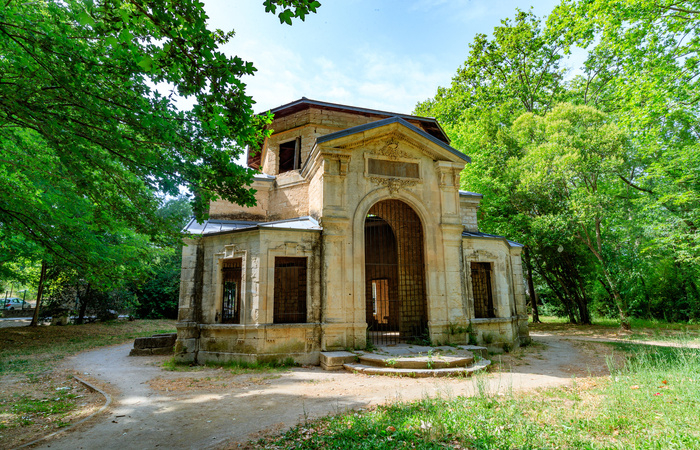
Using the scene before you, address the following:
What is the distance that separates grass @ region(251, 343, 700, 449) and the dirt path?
2.09 feet

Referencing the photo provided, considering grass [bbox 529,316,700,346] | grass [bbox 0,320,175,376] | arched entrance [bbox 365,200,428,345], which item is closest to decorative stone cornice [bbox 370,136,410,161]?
arched entrance [bbox 365,200,428,345]

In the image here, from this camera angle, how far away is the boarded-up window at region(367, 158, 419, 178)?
38.6 feet

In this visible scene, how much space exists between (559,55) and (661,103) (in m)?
13.1

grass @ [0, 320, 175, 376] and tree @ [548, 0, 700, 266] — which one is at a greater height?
tree @ [548, 0, 700, 266]

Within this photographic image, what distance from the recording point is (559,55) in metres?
22.8

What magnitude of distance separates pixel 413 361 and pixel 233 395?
4.35 m

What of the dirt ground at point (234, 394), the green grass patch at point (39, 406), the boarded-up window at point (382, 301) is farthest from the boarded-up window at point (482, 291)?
the green grass patch at point (39, 406)

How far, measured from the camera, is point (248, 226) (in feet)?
40.4

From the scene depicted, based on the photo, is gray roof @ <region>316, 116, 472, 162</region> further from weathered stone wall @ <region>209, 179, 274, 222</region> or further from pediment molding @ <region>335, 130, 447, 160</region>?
weathered stone wall @ <region>209, 179, 274, 222</region>

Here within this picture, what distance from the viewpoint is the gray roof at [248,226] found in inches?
419

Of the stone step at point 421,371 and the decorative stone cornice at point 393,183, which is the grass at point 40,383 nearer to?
the stone step at point 421,371

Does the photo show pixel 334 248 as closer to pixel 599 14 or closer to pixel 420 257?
pixel 420 257

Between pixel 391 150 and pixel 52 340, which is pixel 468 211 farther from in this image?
pixel 52 340

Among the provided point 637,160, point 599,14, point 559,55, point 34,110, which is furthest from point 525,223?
point 34,110
